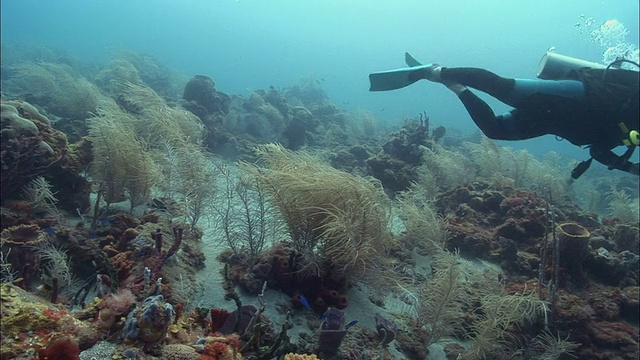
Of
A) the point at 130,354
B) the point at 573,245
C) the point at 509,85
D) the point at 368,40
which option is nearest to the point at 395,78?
the point at 509,85

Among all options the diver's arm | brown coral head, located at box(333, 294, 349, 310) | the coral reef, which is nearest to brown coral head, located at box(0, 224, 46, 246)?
the coral reef

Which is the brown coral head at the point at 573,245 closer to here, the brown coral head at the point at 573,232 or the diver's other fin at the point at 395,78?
the brown coral head at the point at 573,232

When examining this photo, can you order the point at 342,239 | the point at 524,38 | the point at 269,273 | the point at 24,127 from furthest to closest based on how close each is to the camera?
1. the point at 524,38
2. the point at 24,127
3. the point at 269,273
4. the point at 342,239

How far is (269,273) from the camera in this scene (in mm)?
4879

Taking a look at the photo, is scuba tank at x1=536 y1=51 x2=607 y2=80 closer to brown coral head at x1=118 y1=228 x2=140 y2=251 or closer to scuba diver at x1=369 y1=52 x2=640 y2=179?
scuba diver at x1=369 y1=52 x2=640 y2=179

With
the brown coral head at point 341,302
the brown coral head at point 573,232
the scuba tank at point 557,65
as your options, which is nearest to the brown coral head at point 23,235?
the brown coral head at point 341,302

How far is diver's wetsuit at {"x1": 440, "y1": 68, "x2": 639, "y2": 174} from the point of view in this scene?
568 centimetres

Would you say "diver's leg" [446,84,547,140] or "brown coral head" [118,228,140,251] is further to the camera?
"diver's leg" [446,84,547,140]

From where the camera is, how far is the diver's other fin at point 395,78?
799cm

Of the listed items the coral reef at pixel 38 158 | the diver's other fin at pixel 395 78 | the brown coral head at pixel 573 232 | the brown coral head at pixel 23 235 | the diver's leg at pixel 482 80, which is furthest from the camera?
the diver's other fin at pixel 395 78

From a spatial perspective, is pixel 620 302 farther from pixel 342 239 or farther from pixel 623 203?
A: pixel 623 203

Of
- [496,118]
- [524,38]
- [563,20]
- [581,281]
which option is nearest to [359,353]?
[581,281]

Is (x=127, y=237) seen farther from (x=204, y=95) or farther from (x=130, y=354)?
(x=204, y=95)

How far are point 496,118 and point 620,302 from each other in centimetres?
373
